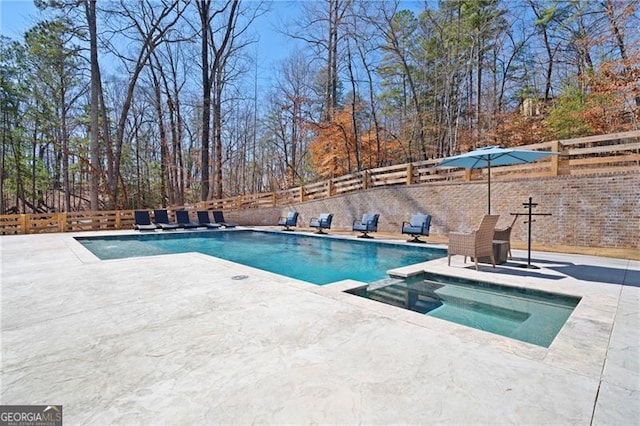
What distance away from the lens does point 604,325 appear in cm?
254

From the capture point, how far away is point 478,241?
465 centimetres

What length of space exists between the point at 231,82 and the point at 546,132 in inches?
657

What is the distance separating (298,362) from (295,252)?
20.6ft

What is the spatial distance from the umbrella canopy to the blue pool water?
77.1 inches

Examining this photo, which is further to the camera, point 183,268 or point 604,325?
point 183,268

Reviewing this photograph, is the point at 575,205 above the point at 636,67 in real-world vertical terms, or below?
below

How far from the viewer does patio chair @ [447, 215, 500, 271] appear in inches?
182

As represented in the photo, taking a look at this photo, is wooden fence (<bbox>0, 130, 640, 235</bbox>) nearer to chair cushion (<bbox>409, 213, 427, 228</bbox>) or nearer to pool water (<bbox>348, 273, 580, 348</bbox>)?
chair cushion (<bbox>409, 213, 427, 228</bbox>)

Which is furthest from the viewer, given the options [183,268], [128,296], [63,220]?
[63,220]

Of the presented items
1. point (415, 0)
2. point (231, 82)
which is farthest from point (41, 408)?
point (231, 82)

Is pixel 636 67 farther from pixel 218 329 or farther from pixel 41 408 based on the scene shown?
pixel 41 408

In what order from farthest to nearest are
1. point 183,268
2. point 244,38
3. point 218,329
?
point 244,38
point 183,268
point 218,329

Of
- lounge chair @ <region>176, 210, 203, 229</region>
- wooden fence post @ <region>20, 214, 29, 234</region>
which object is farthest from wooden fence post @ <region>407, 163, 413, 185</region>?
wooden fence post @ <region>20, 214, 29, 234</region>

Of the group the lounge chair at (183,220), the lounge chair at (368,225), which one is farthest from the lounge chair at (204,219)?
the lounge chair at (368,225)
